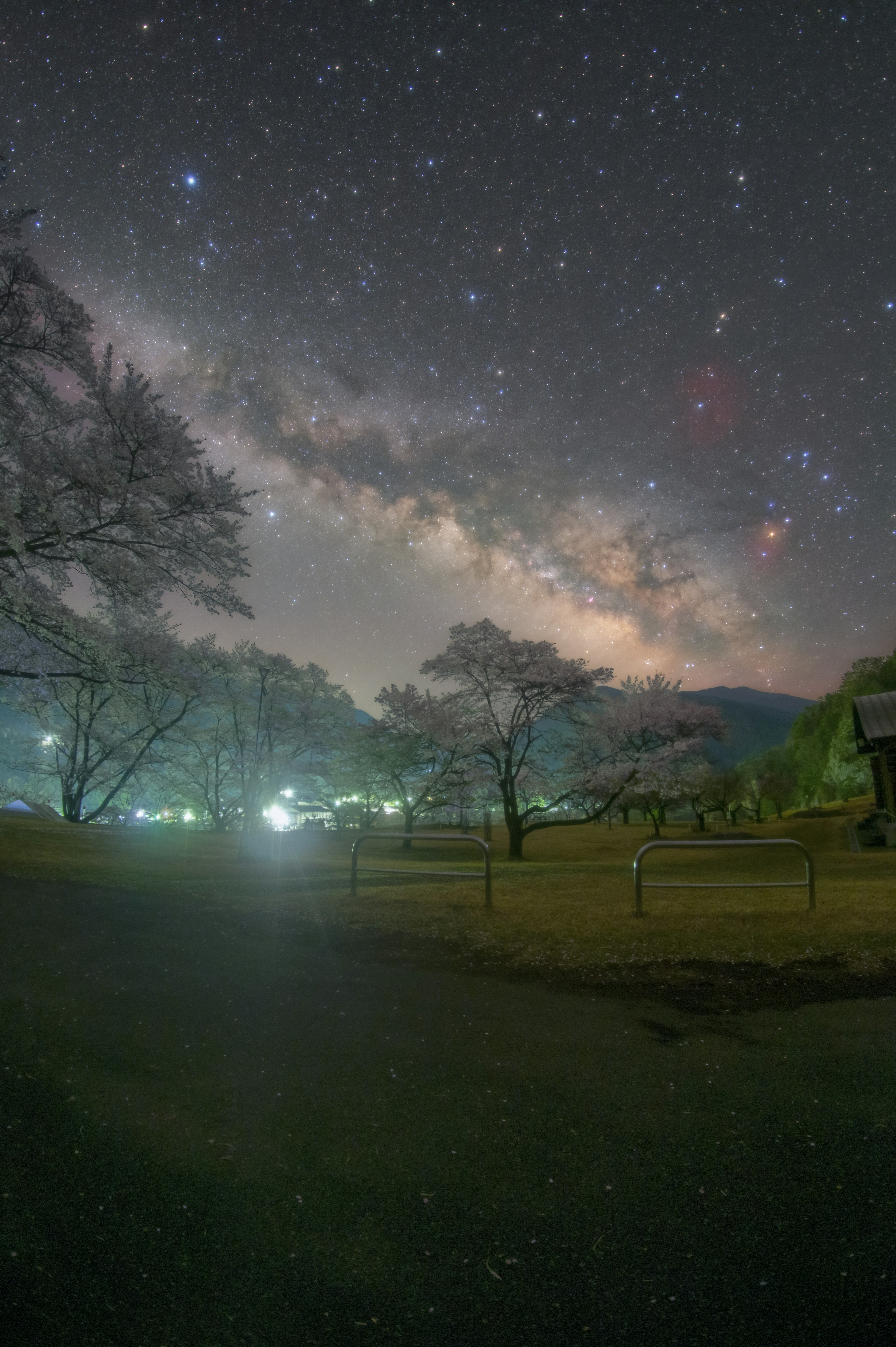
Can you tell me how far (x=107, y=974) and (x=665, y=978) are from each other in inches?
216

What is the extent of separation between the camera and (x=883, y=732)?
24.0m

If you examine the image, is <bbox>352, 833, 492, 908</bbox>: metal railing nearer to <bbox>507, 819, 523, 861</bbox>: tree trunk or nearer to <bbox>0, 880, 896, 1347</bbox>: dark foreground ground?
<bbox>0, 880, 896, 1347</bbox>: dark foreground ground

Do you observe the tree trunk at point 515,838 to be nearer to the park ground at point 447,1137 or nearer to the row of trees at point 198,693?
the row of trees at point 198,693

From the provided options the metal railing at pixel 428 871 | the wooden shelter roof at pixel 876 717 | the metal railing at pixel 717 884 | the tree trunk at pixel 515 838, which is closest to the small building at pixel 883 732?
the wooden shelter roof at pixel 876 717

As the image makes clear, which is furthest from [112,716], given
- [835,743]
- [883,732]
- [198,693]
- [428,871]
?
[835,743]

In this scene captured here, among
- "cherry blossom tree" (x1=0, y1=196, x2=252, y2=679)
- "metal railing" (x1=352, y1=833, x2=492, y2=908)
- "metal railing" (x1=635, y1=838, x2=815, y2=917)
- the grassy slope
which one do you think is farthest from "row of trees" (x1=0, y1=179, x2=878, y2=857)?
"metal railing" (x1=635, y1=838, x2=815, y2=917)

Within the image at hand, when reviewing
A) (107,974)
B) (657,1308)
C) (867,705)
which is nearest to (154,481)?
(107,974)

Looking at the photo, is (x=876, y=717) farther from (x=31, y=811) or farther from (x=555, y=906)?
(x=31, y=811)

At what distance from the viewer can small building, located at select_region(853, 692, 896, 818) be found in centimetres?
2436

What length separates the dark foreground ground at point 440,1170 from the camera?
7.03 ft

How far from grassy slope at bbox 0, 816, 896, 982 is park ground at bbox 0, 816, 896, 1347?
10 cm

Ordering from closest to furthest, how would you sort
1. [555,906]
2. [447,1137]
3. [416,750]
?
[447,1137]
[555,906]
[416,750]

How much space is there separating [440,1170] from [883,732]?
28025mm

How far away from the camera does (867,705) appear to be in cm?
2578
